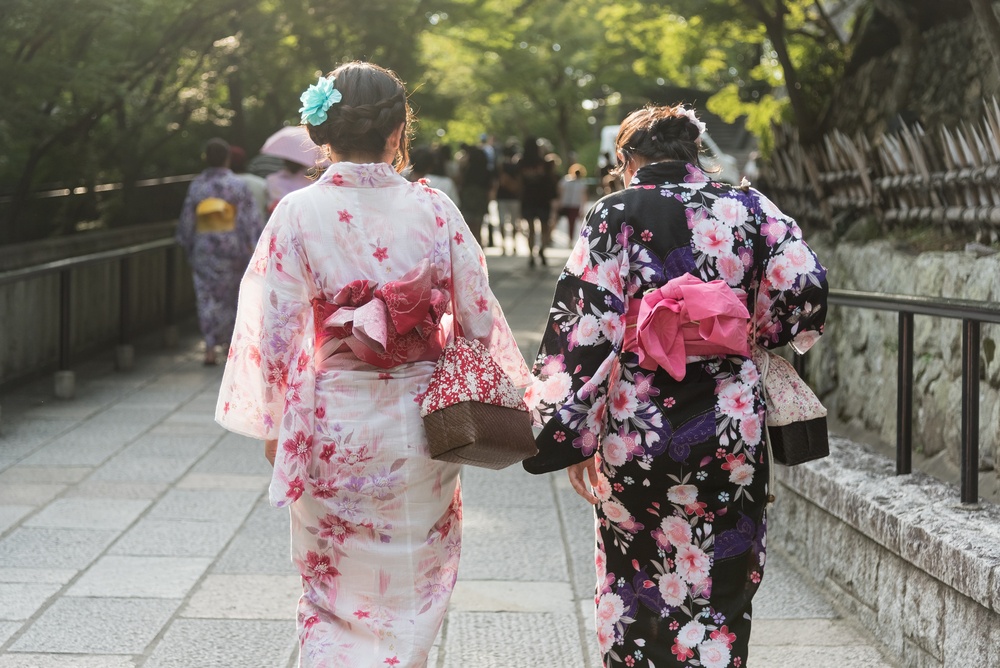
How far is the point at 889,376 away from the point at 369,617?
10.7ft

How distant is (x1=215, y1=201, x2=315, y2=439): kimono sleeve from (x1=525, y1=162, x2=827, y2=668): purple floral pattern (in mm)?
632

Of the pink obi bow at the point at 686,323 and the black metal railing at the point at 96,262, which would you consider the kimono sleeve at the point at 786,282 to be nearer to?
the pink obi bow at the point at 686,323

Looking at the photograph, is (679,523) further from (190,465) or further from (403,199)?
(190,465)

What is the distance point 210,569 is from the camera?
4.84 meters

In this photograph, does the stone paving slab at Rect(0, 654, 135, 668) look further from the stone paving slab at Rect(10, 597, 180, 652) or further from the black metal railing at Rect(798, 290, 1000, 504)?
the black metal railing at Rect(798, 290, 1000, 504)

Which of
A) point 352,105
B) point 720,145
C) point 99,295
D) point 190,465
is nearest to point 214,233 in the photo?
point 99,295

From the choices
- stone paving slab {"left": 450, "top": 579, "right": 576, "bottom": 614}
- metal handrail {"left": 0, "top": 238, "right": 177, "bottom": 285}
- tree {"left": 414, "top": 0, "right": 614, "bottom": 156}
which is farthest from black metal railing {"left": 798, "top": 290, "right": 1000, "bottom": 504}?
tree {"left": 414, "top": 0, "right": 614, "bottom": 156}

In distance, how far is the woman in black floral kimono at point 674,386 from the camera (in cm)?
315

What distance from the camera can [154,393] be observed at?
8680 mm

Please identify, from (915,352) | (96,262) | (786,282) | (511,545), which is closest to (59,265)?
(96,262)

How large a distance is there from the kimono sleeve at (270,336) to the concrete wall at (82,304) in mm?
5353

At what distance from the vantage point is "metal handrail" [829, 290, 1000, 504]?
3705 millimetres

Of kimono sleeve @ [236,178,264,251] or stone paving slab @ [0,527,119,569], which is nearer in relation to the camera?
stone paving slab @ [0,527,119,569]

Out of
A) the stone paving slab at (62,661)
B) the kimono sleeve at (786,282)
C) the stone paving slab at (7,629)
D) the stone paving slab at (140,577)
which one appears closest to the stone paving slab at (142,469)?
the stone paving slab at (140,577)
